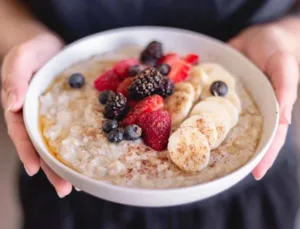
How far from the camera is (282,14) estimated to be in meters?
1.30

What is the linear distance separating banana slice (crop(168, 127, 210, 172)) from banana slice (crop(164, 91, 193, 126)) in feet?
0.25

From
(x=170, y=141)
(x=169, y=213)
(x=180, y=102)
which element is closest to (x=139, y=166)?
(x=170, y=141)

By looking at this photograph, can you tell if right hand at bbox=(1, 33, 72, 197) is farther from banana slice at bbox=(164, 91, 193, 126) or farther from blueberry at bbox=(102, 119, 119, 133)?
banana slice at bbox=(164, 91, 193, 126)

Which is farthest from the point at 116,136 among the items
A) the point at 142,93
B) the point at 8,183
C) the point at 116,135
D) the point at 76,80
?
the point at 8,183

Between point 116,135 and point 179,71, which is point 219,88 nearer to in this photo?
point 179,71

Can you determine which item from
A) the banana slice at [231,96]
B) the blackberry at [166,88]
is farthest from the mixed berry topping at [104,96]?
the banana slice at [231,96]

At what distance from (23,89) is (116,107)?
21cm

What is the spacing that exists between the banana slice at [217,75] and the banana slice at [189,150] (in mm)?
205

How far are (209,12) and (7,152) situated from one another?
3.33 ft

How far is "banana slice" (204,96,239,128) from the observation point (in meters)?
0.98

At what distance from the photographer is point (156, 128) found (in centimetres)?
90

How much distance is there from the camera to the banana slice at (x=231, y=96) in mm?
1027

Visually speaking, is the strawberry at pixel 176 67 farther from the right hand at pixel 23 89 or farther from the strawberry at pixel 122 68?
the right hand at pixel 23 89

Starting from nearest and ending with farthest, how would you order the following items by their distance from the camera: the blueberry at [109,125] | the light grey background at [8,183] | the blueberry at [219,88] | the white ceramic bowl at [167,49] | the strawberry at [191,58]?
the white ceramic bowl at [167,49] < the blueberry at [109,125] < the blueberry at [219,88] < the strawberry at [191,58] < the light grey background at [8,183]
